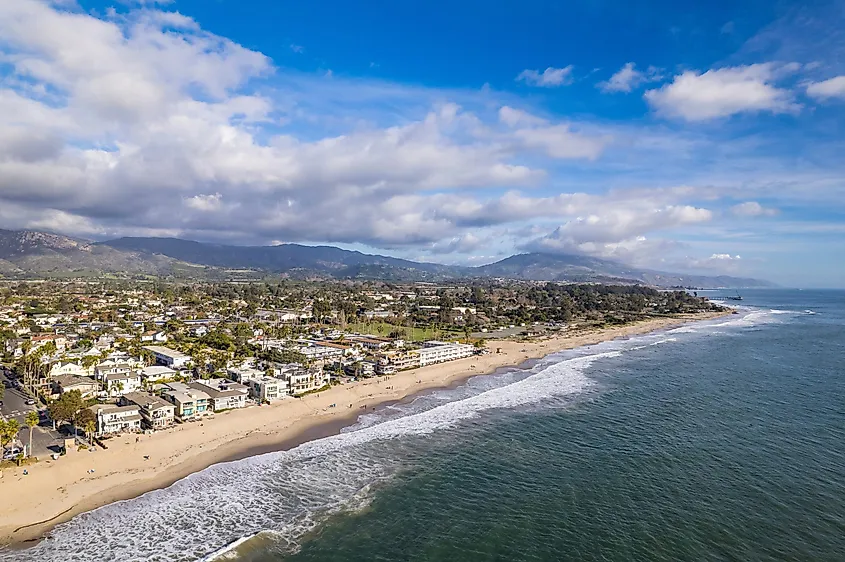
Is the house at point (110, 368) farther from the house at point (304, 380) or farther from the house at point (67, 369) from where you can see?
the house at point (304, 380)

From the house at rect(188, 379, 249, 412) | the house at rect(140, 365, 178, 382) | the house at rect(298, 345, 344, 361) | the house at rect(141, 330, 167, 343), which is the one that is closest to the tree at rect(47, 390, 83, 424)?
the house at rect(188, 379, 249, 412)

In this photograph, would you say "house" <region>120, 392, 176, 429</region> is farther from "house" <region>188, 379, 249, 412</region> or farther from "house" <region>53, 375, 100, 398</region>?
"house" <region>53, 375, 100, 398</region>

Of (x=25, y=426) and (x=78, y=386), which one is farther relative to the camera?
(x=78, y=386)

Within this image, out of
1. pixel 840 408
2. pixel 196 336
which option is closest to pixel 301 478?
pixel 840 408

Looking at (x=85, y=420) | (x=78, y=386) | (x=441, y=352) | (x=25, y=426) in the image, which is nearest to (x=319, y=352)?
(x=441, y=352)

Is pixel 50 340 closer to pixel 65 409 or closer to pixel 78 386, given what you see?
pixel 78 386
